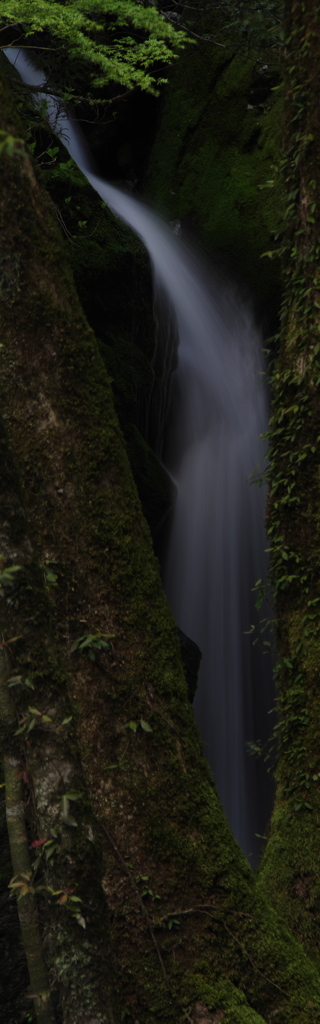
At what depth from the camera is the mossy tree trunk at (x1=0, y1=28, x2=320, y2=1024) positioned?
6.25ft

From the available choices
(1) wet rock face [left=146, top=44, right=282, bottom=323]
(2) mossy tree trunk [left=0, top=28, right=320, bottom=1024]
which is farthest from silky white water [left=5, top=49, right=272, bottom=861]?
(2) mossy tree trunk [left=0, top=28, right=320, bottom=1024]

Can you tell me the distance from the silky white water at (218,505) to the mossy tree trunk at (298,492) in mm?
4937

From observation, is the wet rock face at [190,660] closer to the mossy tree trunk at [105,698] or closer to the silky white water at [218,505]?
the silky white water at [218,505]

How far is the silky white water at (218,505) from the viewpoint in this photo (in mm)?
8414

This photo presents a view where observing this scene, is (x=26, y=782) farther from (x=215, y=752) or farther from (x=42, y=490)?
(x=215, y=752)

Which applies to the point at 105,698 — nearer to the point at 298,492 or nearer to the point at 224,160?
the point at 298,492

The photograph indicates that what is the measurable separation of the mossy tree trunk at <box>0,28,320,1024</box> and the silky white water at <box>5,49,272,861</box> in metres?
5.93

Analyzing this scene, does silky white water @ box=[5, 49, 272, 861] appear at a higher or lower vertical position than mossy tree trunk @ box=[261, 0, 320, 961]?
lower

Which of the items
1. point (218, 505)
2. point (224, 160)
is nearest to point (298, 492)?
point (218, 505)

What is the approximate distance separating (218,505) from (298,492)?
581 cm

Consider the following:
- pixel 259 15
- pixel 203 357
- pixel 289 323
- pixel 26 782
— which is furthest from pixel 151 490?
pixel 26 782

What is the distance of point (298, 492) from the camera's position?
3461 millimetres

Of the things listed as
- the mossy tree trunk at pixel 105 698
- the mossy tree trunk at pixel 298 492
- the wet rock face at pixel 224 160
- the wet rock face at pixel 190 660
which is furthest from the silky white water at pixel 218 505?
the mossy tree trunk at pixel 105 698

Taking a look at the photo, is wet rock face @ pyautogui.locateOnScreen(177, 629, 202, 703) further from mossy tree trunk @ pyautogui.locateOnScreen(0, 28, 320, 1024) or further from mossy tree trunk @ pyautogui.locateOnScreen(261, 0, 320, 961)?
mossy tree trunk @ pyautogui.locateOnScreen(0, 28, 320, 1024)
